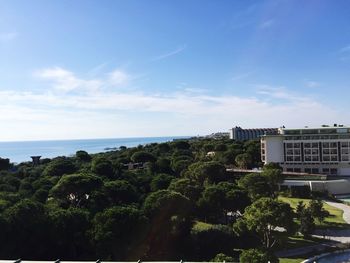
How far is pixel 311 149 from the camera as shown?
217 feet

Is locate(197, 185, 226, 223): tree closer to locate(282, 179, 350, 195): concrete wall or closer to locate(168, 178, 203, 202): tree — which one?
locate(168, 178, 203, 202): tree

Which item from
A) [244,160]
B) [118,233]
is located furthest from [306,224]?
[244,160]

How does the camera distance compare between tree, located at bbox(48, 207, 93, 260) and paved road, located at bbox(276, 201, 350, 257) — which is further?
paved road, located at bbox(276, 201, 350, 257)

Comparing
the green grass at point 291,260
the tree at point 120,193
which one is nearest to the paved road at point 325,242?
the green grass at point 291,260

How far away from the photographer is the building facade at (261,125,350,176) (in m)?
64.1

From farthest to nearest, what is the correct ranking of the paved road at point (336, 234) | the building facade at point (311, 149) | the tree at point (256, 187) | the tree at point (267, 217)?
the building facade at point (311, 149) < the tree at point (256, 187) < the paved road at point (336, 234) < the tree at point (267, 217)

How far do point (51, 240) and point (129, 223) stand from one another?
5364 mm

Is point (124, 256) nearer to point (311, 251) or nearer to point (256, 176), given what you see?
point (311, 251)

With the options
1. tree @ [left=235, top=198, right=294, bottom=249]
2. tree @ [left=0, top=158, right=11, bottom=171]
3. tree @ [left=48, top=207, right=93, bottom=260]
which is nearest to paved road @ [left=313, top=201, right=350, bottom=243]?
tree @ [left=235, top=198, right=294, bottom=249]

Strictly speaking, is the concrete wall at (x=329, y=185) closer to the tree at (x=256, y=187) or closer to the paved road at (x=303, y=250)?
the tree at (x=256, y=187)

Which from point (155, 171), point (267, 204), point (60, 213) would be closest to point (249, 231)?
point (267, 204)

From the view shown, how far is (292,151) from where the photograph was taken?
223 feet

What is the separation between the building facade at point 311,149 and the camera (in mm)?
64125

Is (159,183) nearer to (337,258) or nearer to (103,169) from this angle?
(103,169)
